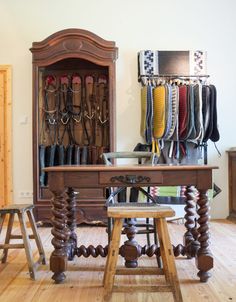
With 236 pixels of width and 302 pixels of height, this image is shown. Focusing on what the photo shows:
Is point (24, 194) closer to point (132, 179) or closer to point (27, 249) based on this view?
point (27, 249)

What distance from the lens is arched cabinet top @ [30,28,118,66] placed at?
3922 mm

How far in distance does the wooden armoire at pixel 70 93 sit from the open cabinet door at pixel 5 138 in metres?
0.46

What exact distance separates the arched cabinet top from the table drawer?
2.17 metres

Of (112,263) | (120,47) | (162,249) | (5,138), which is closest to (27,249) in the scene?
(112,263)

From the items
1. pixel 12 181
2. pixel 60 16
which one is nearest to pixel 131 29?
pixel 60 16

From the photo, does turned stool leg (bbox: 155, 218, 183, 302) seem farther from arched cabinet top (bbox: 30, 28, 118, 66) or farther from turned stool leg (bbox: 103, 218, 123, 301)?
arched cabinet top (bbox: 30, 28, 118, 66)

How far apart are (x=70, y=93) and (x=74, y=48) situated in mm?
591

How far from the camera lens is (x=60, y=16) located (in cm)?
441

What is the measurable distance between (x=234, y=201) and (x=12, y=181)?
2771 mm

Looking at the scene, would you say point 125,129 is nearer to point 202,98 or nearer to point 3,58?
point 202,98

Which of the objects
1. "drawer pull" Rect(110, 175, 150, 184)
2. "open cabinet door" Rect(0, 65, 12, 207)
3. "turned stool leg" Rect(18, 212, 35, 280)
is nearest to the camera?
"drawer pull" Rect(110, 175, 150, 184)

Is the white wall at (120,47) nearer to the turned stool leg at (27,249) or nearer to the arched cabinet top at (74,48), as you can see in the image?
the arched cabinet top at (74,48)

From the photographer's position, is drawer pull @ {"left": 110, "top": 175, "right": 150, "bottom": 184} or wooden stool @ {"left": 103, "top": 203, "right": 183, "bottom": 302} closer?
wooden stool @ {"left": 103, "top": 203, "right": 183, "bottom": 302}

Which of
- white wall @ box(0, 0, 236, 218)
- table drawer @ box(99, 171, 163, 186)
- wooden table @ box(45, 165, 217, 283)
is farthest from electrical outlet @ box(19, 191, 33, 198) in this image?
table drawer @ box(99, 171, 163, 186)
